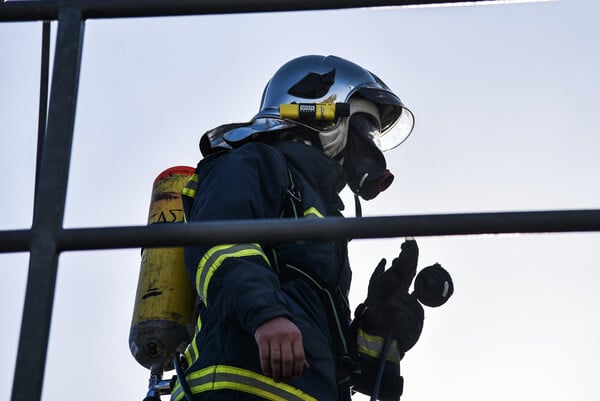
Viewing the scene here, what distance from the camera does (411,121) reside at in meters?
4.52

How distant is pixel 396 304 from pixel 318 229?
1752 mm

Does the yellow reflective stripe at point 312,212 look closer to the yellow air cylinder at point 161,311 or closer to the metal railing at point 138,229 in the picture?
the yellow air cylinder at point 161,311

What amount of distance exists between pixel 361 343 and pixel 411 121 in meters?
1.37

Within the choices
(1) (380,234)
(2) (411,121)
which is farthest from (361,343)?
(1) (380,234)

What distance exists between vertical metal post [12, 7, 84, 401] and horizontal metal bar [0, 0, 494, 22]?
3 centimetres

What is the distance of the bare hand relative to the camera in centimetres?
264

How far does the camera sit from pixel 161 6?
1979 mm

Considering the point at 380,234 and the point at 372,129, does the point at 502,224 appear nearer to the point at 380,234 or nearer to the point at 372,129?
the point at 380,234

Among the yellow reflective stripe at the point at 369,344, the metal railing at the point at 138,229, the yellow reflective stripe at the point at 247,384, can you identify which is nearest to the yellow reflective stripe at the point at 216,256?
the yellow reflective stripe at the point at 247,384

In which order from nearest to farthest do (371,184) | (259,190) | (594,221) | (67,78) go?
(594,221), (67,78), (259,190), (371,184)

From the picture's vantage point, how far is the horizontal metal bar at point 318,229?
1716 mm

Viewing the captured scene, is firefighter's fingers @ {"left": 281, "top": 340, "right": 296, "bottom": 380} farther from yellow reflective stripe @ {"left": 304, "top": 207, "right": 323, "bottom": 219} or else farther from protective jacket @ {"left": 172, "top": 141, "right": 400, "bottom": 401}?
yellow reflective stripe @ {"left": 304, "top": 207, "right": 323, "bottom": 219}

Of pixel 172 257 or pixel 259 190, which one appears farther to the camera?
pixel 172 257

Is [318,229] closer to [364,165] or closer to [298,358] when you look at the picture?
[298,358]
